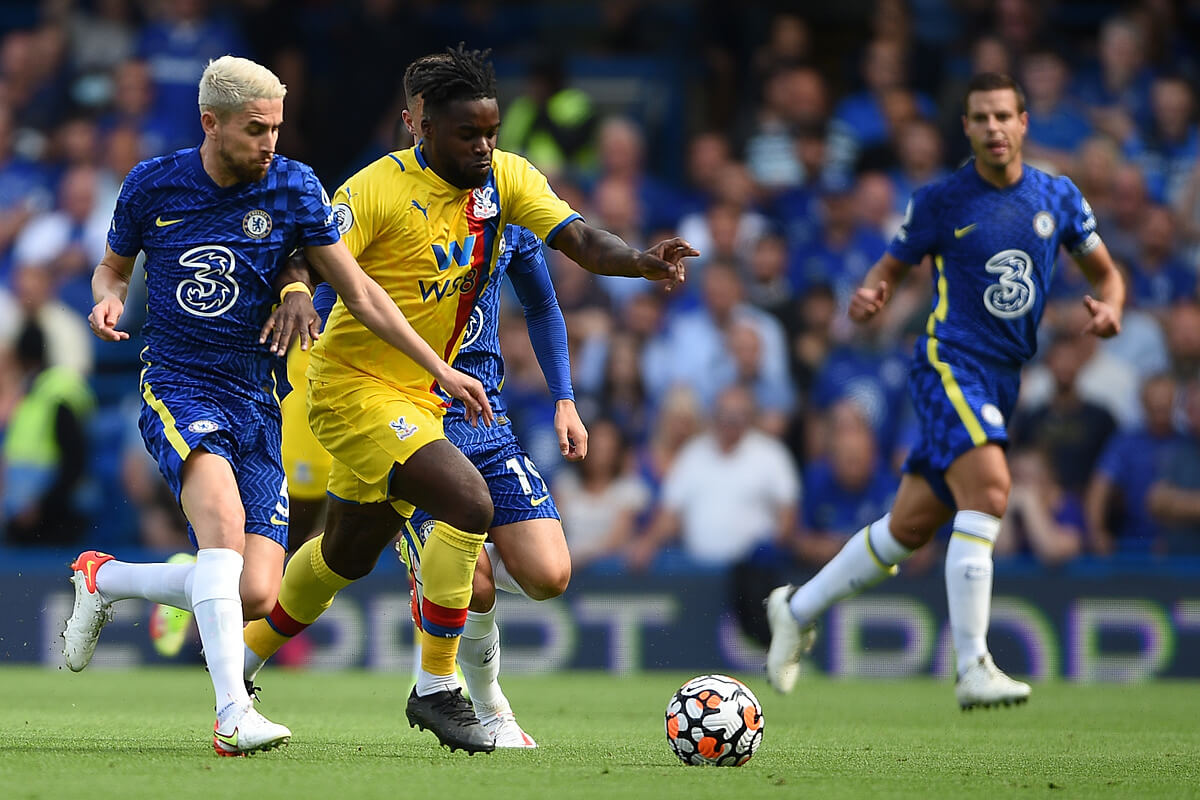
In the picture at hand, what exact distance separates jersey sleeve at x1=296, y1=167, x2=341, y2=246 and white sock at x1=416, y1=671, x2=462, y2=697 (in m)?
1.59

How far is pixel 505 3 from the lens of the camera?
17.3 meters

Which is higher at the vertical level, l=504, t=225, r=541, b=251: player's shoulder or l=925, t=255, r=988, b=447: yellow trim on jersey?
l=504, t=225, r=541, b=251: player's shoulder

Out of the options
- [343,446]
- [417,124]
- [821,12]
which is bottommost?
[343,446]

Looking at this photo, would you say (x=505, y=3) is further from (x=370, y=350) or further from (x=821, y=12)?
(x=370, y=350)

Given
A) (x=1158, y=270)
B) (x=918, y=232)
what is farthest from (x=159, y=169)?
(x=1158, y=270)

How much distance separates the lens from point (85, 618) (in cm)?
632

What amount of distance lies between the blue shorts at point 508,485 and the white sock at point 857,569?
2.04 meters

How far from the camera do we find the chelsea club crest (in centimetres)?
606

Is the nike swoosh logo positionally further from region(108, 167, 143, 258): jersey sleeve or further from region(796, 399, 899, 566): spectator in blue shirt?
region(796, 399, 899, 566): spectator in blue shirt

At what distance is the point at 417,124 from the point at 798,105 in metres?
8.06

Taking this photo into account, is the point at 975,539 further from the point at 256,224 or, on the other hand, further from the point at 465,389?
the point at 256,224

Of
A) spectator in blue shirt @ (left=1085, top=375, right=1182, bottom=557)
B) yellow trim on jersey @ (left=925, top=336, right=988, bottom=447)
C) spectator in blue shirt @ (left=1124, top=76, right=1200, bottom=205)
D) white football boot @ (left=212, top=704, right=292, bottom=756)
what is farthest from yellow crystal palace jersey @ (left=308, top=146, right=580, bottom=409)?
spectator in blue shirt @ (left=1124, top=76, right=1200, bottom=205)

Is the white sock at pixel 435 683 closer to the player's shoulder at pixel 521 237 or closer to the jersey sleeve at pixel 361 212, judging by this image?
the jersey sleeve at pixel 361 212

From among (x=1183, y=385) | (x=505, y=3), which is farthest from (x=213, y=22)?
(x=1183, y=385)
